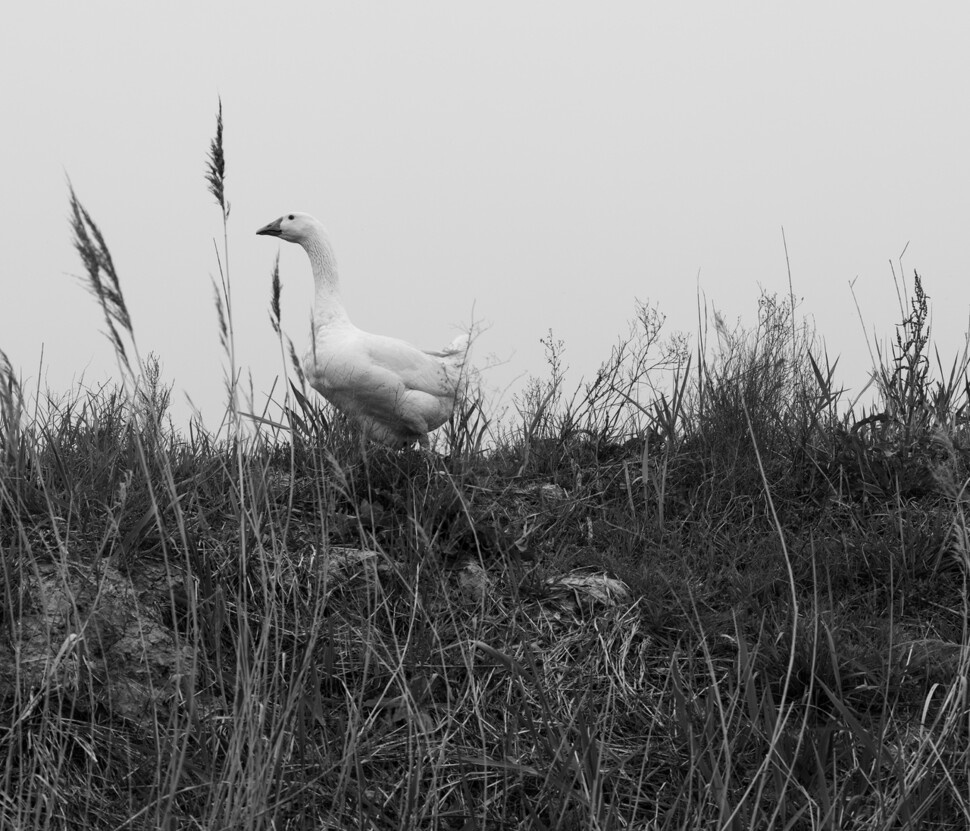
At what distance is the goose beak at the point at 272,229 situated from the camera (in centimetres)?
497

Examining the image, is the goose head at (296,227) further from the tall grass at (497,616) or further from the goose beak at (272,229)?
the tall grass at (497,616)

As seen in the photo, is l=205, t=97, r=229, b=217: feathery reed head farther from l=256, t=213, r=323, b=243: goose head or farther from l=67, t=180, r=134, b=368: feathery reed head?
l=256, t=213, r=323, b=243: goose head

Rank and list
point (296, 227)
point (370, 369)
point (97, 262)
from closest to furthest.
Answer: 1. point (97, 262)
2. point (370, 369)
3. point (296, 227)

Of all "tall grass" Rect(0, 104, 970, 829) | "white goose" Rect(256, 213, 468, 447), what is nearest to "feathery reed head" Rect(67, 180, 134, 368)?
"tall grass" Rect(0, 104, 970, 829)

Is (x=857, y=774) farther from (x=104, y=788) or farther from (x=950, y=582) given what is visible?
(x=104, y=788)

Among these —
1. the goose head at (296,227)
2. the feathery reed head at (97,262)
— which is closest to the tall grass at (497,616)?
the feathery reed head at (97,262)

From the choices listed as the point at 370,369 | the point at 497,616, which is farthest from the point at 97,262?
the point at 370,369

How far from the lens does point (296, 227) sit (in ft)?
16.2

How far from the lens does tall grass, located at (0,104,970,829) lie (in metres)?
2.29

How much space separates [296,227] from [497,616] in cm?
251

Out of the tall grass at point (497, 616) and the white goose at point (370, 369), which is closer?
the tall grass at point (497, 616)

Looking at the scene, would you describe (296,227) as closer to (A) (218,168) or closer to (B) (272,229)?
(B) (272,229)

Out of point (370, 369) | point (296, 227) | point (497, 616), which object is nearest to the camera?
point (497, 616)

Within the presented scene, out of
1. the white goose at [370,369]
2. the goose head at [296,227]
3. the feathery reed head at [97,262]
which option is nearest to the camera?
the feathery reed head at [97,262]
